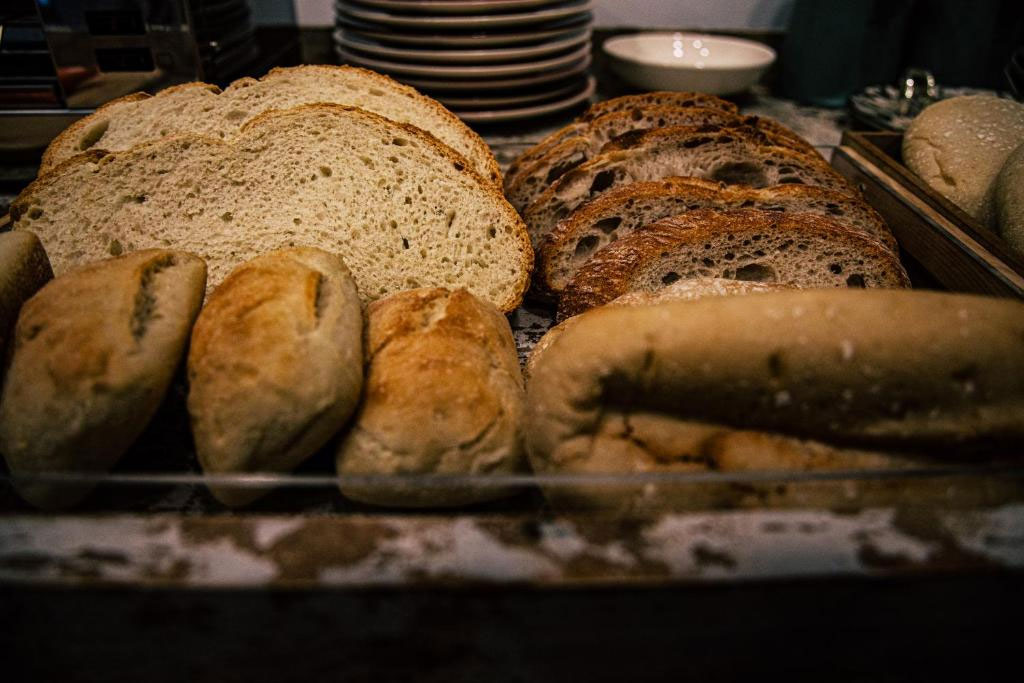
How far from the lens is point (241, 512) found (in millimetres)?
1070

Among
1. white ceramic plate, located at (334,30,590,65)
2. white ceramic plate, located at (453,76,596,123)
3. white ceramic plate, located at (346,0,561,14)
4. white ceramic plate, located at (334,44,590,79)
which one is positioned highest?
white ceramic plate, located at (346,0,561,14)

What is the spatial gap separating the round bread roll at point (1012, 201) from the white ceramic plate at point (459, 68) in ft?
4.99

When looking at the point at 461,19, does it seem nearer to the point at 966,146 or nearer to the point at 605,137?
the point at 605,137

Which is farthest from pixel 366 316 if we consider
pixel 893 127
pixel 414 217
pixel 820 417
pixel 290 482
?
pixel 893 127

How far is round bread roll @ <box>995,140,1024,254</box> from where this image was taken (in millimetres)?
1592

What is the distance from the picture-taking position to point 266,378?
97cm

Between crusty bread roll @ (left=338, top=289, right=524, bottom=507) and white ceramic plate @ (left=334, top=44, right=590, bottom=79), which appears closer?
crusty bread roll @ (left=338, top=289, right=524, bottom=507)

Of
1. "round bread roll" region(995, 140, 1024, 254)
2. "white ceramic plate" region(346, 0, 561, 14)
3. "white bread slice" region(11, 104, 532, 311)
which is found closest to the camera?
"white bread slice" region(11, 104, 532, 311)

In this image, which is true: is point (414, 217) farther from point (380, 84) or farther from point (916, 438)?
point (916, 438)

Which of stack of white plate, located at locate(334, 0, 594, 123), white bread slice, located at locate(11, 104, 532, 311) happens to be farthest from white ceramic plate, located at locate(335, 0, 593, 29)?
white bread slice, located at locate(11, 104, 532, 311)

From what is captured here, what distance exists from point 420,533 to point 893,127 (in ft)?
8.54

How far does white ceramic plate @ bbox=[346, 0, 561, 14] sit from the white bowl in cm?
67

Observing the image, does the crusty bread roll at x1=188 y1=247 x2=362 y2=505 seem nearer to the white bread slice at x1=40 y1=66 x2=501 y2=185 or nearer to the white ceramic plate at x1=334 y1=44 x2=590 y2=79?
the white bread slice at x1=40 y1=66 x2=501 y2=185

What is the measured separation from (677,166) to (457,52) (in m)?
1.02
